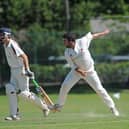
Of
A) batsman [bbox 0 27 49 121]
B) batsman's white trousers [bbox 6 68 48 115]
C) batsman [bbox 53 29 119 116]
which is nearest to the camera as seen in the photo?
batsman [bbox 0 27 49 121]

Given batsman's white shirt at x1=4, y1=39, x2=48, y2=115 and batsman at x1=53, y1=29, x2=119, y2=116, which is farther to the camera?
batsman at x1=53, y1=29, x2=119, y2=116

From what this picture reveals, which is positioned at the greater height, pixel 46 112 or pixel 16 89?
pixel 16 89

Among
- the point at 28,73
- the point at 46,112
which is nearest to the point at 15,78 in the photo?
the point at 28,73

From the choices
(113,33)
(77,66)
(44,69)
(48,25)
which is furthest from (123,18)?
(77,66)

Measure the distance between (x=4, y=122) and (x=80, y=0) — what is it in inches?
1280

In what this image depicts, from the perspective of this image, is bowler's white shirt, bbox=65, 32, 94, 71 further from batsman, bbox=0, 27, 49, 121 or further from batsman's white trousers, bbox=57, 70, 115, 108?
batsman, bbox=0, 27, 49, 121

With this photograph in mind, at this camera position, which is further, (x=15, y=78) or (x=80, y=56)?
→ (x=80, y=56)

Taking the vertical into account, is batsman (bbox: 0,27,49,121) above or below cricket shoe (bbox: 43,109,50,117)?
above

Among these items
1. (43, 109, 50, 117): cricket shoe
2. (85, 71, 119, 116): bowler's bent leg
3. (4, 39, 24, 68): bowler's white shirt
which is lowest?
(43, 109, 50, 117): cricket shoe

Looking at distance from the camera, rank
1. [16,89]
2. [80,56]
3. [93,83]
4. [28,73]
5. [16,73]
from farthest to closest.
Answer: [93,83] → [80,56] → [16,89] → [16,73] → [28,73]

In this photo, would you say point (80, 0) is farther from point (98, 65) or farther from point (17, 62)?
point (17, 62)

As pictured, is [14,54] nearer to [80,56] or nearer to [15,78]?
[15,78]

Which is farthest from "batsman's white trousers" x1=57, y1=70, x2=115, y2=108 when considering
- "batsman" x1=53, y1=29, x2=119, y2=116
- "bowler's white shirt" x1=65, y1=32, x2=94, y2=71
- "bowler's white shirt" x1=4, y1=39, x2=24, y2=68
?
"bowler's white shirt" x1=4, y1=39, x2=24, y2=68

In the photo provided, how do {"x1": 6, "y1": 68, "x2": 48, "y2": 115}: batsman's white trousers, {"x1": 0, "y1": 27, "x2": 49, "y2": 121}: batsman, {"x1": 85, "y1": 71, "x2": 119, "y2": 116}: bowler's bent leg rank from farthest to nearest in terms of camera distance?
{"x1": 85, "y1": 71, "x2": 119, "y2": 116}: bowler's bent leg
{"x1": 6, "y1": 68, "x2": 48, "y2": 115}: batsman's white trousers
{"x1": 0, "y1": 27, "x2": 49, "y2": 121}: batsman
